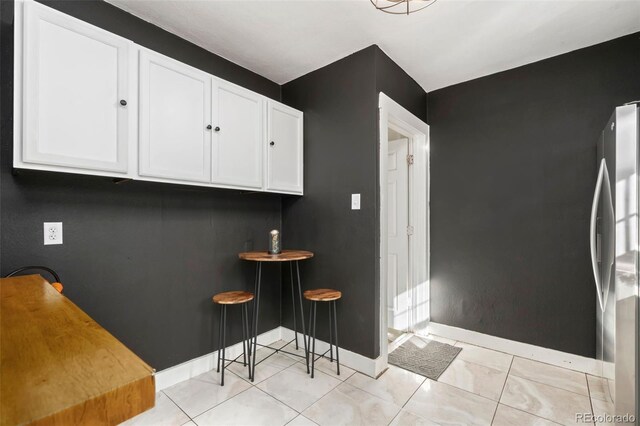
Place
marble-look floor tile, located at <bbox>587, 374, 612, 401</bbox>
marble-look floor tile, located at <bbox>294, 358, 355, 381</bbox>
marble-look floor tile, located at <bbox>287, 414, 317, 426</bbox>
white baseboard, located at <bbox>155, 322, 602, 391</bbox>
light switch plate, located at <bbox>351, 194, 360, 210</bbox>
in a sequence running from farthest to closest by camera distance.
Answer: light switch plate, located at <bbox>351, 194, 360, 210</bbox> → marble-look floor tile, located at <bbox>294, 358, 355, 381</bbox> → white baseboard, located at <bbox>155, 322, 602, 391</bbox> → marble-look floor tile, located at <bbox>587, 374, 612, 401</bbox> → marble-look floor tile, located at <bbox>287, 414, 317, 426</bbox>

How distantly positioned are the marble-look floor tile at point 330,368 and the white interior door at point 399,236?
1.03 meters

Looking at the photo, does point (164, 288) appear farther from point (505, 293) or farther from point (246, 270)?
point (505, 293)

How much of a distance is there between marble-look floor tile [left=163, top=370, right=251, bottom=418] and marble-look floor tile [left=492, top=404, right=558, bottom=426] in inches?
63.7

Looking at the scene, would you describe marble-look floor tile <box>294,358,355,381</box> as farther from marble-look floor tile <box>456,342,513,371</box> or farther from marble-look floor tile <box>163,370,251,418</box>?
marble-look floor tile <box>456,342,513,371</box>

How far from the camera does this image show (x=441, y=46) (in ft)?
7.84

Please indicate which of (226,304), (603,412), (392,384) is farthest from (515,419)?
(226,304)

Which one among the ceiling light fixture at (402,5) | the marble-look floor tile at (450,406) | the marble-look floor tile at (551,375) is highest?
the ceiling light fixture at (402,5)

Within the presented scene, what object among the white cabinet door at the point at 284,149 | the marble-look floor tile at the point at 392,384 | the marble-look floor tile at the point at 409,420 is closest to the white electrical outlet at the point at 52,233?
the white cabinet door at the point at 284,149

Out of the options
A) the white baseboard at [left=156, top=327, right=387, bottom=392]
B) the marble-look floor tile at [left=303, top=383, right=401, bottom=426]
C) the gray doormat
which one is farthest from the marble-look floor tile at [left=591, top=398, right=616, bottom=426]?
the white baseboard at [left=156, top=327, right=387, bottom=392]

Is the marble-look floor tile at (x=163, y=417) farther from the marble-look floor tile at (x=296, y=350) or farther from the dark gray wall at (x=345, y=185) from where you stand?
the dark gray wall at (x=345, y=185)

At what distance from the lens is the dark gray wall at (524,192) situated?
93.2 inches

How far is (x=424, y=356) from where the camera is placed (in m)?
2.62

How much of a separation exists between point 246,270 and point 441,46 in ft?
8.11

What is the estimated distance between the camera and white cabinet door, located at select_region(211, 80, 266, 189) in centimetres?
218
